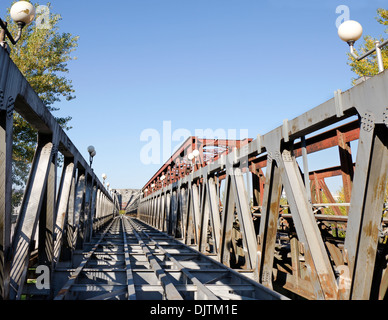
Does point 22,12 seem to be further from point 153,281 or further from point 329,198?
point 329,198

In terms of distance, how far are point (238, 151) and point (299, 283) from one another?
321 cm

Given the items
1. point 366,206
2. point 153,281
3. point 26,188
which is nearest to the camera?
point 366,206

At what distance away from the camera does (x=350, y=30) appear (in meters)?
4.96

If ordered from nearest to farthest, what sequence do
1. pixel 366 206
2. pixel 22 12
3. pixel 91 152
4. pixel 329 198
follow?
pixel 366 206
pixel 22 12
pixel 329 198
pixel 91 152

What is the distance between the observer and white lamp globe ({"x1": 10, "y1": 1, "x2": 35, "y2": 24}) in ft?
15.1

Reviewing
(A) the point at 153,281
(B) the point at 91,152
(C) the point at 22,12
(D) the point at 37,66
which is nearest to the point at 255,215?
(A) the point at 153,281

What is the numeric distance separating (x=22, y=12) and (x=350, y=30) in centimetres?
533

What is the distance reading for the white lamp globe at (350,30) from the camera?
492 cm

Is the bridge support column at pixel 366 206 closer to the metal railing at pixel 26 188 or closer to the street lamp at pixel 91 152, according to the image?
the metal railing at pixel 26 188

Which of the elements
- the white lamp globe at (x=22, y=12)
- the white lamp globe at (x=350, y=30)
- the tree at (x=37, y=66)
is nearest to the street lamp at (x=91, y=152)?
the tree at (x=37, y=66)

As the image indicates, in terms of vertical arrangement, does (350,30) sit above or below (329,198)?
above

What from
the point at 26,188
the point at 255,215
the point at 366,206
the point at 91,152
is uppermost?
the point at 91,152

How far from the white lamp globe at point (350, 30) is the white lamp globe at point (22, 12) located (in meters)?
5.12
